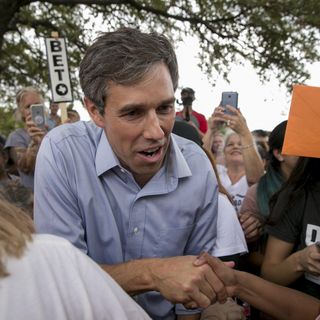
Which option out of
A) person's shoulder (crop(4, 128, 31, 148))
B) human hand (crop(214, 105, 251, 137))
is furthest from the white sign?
human hand (crop(214, 105, 251, 137))

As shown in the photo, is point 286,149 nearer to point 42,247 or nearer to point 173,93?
point 173,93

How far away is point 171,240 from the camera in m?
1.77

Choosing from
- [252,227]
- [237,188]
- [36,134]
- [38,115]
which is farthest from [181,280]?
[38,115]

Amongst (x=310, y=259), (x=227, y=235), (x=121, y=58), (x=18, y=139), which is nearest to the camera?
(x=121, y=58)

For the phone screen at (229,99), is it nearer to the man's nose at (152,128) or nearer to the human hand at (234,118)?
the human hand at (234,118)

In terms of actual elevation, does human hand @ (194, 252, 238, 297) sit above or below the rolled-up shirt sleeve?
below

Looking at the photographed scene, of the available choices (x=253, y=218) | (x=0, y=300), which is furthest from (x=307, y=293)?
(x=0, y=300)

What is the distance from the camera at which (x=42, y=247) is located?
40.2 inches

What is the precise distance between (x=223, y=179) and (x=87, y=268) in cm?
319

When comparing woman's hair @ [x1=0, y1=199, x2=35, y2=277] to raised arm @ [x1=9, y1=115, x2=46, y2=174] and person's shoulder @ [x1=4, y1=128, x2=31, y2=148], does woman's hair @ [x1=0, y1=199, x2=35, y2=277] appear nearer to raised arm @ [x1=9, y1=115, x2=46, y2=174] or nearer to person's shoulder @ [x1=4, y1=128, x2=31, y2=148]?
raised arm @ [x1=9, y1=115, x2=46, y2=174]

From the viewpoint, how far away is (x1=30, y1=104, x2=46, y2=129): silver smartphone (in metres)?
4.04

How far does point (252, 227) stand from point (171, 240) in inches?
31.4

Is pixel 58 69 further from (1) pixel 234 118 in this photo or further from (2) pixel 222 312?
(2) pixel 222 312

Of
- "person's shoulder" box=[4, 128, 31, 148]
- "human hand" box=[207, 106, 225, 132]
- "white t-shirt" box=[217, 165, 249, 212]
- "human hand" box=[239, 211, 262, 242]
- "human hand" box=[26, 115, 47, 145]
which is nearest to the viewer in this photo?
"human hand" box=[239, 211, 262, 242]
